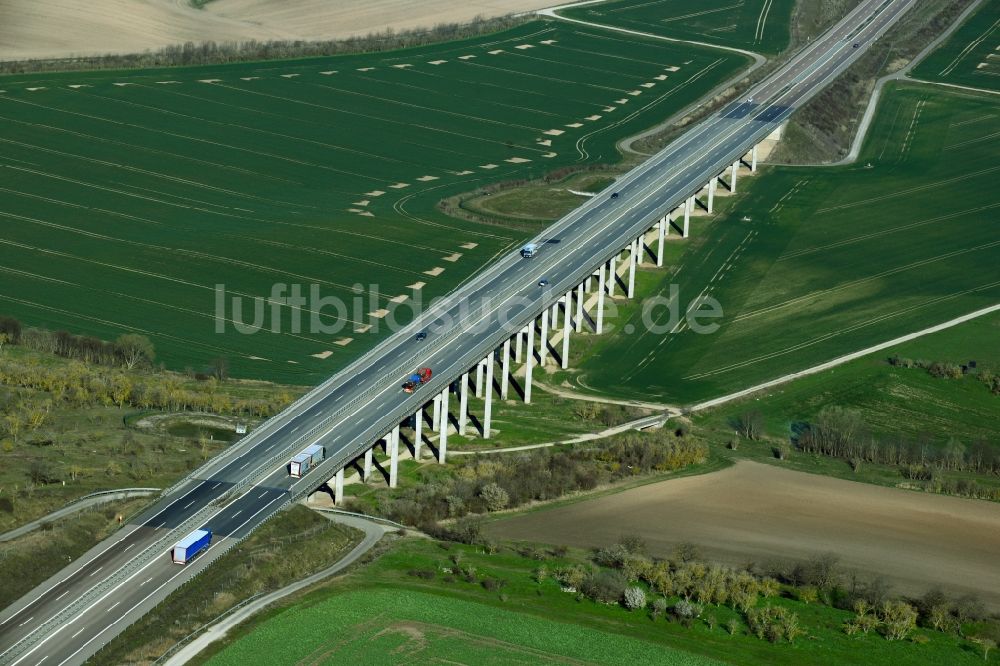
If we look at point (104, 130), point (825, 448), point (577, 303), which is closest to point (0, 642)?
point (825, 448)

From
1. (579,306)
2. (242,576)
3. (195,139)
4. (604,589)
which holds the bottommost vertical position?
(604,589)

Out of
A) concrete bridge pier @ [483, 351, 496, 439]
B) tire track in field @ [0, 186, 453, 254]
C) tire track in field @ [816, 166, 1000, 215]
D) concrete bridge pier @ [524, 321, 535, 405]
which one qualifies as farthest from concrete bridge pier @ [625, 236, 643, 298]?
concrete bridge pier @ [483, 351, 496, 439]

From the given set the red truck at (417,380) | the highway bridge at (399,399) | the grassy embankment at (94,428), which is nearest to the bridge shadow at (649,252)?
the highway bridge at (399,399)

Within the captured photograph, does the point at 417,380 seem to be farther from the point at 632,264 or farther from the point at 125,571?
the point at 632,264

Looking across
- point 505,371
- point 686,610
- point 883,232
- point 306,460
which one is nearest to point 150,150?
point 505,371

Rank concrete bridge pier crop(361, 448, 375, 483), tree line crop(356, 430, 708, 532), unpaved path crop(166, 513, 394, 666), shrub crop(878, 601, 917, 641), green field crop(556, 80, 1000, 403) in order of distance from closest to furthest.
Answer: unpaved path crop(166, 513, 394, 666) < shrub crop(878, 601, 917, 641) < tree line crop(356, 430, 708, 532) < concrete bridge pier crop(361, 448, 375, 483) < green field crop(556, 80, 1000, 403)

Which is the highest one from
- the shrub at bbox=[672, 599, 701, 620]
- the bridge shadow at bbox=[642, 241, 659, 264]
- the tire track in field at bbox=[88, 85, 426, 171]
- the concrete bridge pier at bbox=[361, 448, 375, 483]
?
the tire track in field at bbox=[88, 85, 426, 171]

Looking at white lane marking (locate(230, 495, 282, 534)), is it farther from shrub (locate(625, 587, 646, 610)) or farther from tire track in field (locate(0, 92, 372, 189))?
tire track in field (locate(0, 92, 372, 189))
